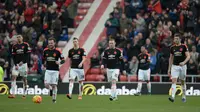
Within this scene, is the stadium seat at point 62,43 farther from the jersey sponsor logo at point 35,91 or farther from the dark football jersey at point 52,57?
the dark football jersey at point 52,57

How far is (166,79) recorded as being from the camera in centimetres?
3378

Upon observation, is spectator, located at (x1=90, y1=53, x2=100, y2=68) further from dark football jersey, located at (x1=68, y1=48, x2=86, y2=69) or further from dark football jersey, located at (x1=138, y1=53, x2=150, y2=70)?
dark football jersey, located at (x1=68, y1=48, x2=86, y2=69)

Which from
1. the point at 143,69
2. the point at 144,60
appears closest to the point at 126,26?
the point at 144,60

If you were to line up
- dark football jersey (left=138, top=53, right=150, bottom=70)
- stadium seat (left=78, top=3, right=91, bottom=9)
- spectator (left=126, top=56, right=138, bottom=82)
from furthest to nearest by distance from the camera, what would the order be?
stadium seat (left=78, top=3, right=91, bottom=9) < spectator (left=126, top=56, right=138, bottom=82) < dark football jersey (left=138, top=53, right=150, bottom=70)

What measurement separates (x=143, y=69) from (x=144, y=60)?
0.45 metres

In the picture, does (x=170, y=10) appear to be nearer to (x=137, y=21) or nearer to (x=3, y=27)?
(x=137, y=21)

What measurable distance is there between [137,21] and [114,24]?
4.42ft

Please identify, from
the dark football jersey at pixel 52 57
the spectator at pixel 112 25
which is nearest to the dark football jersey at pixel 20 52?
the dark football jersey at pixel 52 57

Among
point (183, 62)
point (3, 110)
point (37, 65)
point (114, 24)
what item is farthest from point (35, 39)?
point (3, 110)

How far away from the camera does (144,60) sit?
3244cm

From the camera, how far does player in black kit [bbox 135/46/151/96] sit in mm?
32031

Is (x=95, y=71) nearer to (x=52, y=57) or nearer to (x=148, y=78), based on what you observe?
(x=148, y=78)

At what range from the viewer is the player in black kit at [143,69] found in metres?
32.0

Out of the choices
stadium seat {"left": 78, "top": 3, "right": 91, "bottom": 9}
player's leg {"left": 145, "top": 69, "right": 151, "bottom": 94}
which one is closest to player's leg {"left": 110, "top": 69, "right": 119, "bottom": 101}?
player's leg {"left": 145, "top": 69, "right": 151, "bottom": 94}
